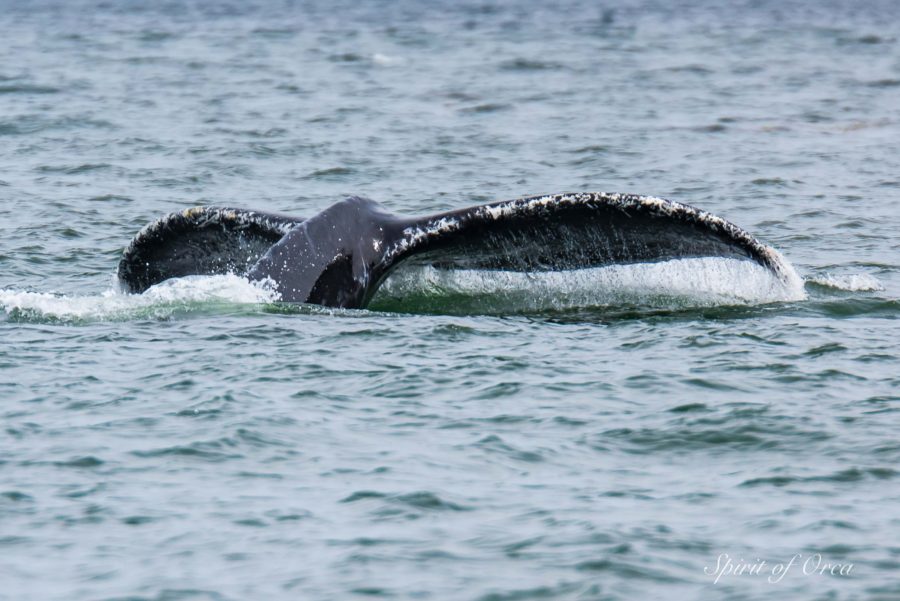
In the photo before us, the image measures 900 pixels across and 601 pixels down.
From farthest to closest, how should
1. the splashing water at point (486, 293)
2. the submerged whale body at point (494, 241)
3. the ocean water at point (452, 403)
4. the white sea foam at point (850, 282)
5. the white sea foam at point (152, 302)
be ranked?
the white sea foam at point (850, 282), the white sea foam at point (152, 302), the splashing water at point (486, 293), the submerged whale body at point (494, 241), the ocean water at point (452, 403)

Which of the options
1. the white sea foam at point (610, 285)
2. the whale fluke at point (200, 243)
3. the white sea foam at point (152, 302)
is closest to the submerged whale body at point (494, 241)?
the white sea foam at point (610, 285)

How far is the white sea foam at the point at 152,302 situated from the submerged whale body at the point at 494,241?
428 millimetres

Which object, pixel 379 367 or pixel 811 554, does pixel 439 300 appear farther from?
pixel 811 554

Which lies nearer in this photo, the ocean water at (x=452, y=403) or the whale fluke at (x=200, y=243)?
the ocean water at (x=452, y=403)

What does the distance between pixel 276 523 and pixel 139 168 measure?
49.0 ft

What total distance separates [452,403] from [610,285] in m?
2.53

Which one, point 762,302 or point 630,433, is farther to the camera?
point 762,302

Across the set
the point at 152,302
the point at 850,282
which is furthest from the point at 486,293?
the point at 850,282

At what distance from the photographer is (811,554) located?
7.57 m

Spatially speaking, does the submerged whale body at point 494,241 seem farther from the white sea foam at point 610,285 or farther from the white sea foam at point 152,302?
the white sea foam at point 152,302

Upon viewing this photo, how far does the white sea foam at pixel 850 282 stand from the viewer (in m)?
13.6

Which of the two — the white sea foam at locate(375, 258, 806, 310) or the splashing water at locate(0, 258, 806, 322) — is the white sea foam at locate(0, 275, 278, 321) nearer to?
the splashing water at locate(0, 258, 806, 322)

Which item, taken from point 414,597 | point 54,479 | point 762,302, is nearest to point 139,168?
point 762,302

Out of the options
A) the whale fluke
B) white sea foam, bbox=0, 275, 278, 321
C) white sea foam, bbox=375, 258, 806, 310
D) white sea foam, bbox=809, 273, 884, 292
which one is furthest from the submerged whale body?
white sea foam, bbox=809, 273, 884, 292
